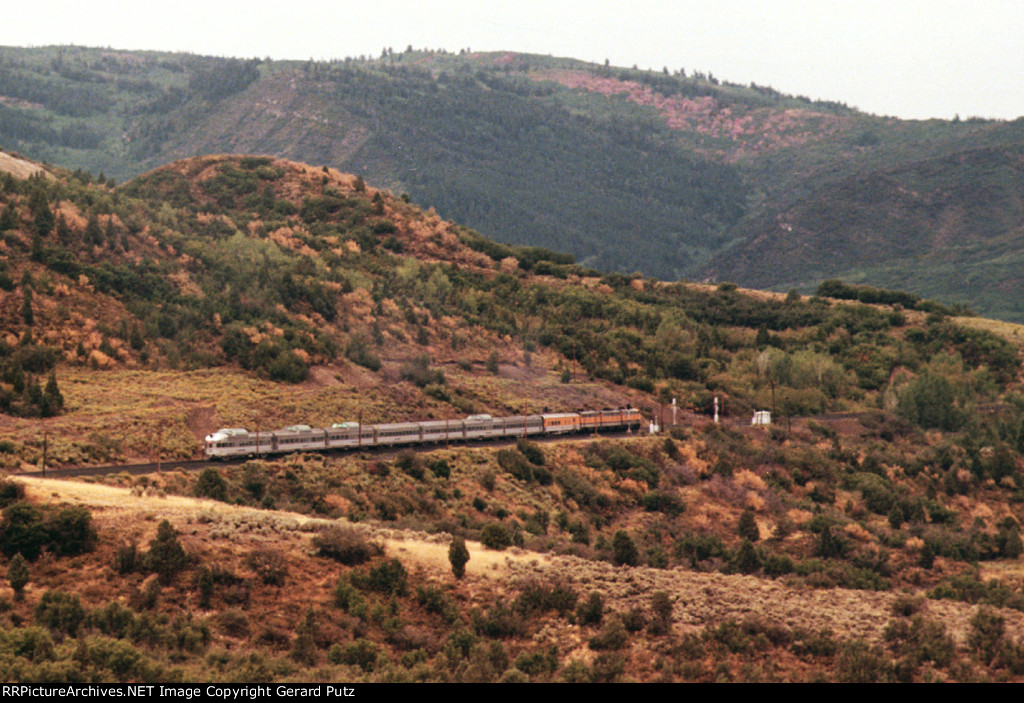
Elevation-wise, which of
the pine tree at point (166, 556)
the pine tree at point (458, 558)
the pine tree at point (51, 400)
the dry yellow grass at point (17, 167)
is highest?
the dry yellow grass at point (17, 167)

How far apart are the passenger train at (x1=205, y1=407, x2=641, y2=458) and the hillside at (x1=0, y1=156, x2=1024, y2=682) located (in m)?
1.52

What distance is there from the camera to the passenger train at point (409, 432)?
59.2 metres

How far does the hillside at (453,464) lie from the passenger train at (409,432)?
1518 mm

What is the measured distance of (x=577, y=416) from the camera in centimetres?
7800

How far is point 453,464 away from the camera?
63750 millimetres

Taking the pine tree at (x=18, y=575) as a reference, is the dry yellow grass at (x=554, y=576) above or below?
below

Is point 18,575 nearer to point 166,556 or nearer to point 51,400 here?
point 166,556

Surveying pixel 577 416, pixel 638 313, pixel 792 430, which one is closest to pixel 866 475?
pixel 792 430

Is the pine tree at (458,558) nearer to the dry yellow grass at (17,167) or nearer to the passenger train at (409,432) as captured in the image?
the passenger train at (409,432)

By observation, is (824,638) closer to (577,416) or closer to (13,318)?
(577,416)

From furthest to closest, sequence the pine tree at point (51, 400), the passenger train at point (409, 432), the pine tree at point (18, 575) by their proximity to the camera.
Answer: the pine tree at point (51, 400), the passenger train at point (409, 432), the pine tree at point (18, 575)

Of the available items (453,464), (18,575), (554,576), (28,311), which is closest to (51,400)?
(28,311)

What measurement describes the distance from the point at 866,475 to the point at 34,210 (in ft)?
194

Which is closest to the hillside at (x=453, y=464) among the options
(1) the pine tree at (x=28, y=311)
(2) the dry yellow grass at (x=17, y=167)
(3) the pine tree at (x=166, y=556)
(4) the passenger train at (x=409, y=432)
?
(3) the pine tree at (x=166, y=556)
